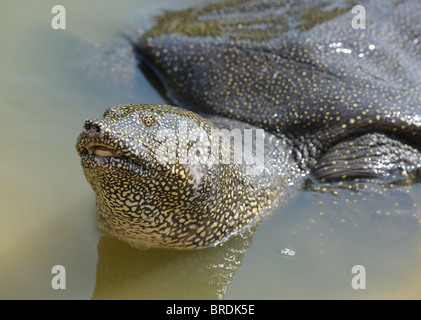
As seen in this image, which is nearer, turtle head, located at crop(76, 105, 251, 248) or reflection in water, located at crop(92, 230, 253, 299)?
turtle head, located at crop(76, 105, 251, 248)

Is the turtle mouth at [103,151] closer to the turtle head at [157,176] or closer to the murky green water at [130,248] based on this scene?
the turtle head at [157,176]

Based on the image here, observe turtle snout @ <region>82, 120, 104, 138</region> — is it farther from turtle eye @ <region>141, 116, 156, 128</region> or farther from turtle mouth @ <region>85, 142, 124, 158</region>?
turtle eye @ <region>141, 116, 156, 128</region>

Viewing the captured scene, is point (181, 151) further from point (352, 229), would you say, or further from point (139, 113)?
point (352, 229)

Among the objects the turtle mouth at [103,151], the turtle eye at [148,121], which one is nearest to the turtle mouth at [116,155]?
the turtle mouth at [103,151]

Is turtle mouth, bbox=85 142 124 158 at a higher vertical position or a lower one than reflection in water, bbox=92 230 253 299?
higher

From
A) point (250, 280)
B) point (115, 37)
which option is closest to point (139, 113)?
point (250, 280)

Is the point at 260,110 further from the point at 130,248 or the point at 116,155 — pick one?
the point at 116,155

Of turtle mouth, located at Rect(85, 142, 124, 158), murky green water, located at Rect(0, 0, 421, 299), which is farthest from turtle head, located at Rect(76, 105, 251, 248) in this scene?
murky green water, located at Rect(0, 0, 421, 299)
